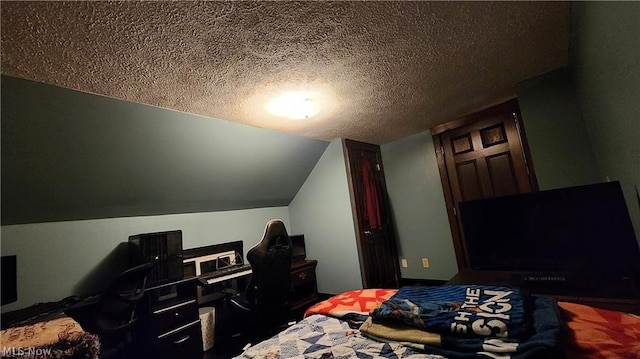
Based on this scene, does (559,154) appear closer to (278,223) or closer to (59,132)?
(278,223)

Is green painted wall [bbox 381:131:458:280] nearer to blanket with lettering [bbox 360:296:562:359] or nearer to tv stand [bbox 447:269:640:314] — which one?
tv stand [bbox 447:269:640:314]

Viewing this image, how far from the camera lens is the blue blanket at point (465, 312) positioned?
0.89 metres

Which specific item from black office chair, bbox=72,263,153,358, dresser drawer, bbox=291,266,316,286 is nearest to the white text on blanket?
black office chair, bbox=72,263,153,358

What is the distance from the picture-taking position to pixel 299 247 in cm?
372

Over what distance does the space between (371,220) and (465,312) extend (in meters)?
2.30

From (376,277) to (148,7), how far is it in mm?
3296

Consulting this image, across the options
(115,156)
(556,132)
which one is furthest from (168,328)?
(556,132)

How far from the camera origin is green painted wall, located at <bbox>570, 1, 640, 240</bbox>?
37.5 inches

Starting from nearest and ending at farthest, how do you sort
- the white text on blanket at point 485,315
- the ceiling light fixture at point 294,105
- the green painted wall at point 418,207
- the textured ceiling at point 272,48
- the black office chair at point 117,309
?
the white text on blanket at point 485,315
the textured ceiling at point 272,48
the black office chair at point 117,309
the ceiling light fixture at point 294,105
the green painted wall at point 418,207

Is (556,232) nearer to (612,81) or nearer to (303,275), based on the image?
(612,81)

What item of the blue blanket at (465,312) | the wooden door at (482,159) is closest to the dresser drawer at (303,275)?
the wooden door at (482,159)

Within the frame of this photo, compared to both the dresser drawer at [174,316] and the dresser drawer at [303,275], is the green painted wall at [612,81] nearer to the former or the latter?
the dresser drawer at [303,275]

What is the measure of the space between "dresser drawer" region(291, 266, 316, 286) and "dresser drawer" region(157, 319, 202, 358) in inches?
45.7

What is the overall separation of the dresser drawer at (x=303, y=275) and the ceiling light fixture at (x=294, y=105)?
1999 mm
